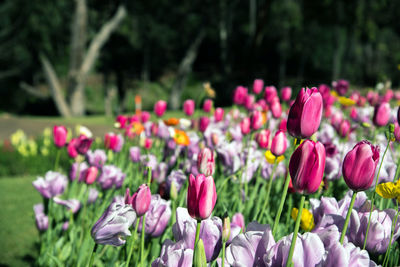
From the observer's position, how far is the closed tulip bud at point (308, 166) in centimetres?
84

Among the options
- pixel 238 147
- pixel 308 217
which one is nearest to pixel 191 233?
pixel 308 217

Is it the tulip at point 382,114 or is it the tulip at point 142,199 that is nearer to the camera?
the tulip at point 142,199

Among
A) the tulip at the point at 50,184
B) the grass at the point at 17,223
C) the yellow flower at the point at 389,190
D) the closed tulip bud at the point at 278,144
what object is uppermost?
the closed tulip bud at the point at 278,144

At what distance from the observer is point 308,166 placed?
85cm

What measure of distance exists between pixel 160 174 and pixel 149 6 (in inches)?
664

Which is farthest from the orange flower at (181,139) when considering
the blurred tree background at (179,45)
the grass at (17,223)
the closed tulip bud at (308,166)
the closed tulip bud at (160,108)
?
the blurred tree background at (179,45)

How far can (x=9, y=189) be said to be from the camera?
4.93 meters

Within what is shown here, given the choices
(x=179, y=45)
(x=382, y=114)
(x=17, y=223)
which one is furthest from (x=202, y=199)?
(x=179, y=45)

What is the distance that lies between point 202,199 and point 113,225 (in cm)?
28

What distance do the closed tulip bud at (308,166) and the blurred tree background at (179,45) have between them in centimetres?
769

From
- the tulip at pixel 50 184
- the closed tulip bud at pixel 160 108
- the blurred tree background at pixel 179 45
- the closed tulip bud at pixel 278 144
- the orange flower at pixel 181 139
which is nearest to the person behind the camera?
the closed tulip bud at pixel 278 144

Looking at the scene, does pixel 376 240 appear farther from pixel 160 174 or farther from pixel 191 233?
pixel 160 174

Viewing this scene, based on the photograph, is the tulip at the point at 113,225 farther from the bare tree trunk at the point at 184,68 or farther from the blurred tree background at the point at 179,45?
the bare tree trunk at the point at 184,68

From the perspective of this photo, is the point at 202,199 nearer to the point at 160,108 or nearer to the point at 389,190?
the point at 389,190
